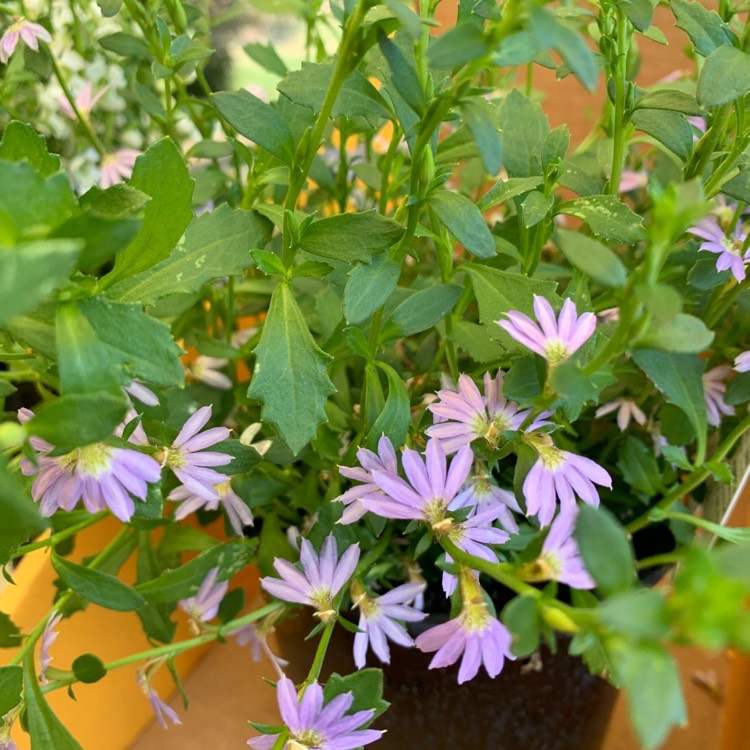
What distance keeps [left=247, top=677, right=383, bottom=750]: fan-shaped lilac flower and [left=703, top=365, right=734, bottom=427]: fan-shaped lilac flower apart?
229 mm

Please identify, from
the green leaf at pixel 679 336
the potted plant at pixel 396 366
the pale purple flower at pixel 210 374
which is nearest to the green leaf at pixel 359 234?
the potted plant at pixel 396 366

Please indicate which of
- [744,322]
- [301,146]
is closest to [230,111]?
[301,146]

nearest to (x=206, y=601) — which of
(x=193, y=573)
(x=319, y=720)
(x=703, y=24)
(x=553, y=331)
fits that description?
(x=193, y=573)

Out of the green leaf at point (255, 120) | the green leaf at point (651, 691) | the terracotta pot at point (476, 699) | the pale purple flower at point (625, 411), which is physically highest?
the green leaf at point (255, 120)

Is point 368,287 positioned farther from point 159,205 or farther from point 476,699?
point 476,699

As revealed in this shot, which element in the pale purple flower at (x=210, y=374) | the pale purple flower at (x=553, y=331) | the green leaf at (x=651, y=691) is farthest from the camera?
the pale purple flower at (x=210, y=374)

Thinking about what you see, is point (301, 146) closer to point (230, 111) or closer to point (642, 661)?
point (230, 111)

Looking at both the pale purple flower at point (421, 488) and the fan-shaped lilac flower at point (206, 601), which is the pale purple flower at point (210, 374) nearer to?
the fan-shaped lilac flower at point (206, 601)

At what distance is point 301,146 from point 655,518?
8.5 inches

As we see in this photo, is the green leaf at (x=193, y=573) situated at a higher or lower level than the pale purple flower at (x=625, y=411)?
lower

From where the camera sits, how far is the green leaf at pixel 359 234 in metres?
0.30

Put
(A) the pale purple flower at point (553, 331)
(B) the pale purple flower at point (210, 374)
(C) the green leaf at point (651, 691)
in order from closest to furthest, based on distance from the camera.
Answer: (C) the green leaf at point (651, 691)
(A) the pale purple flower at point (553, 331)
(B) the pale purple flower at point (210, 374)

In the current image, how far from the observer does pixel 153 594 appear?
0.38 metres

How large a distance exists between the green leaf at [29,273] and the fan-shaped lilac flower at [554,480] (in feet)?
0.57
